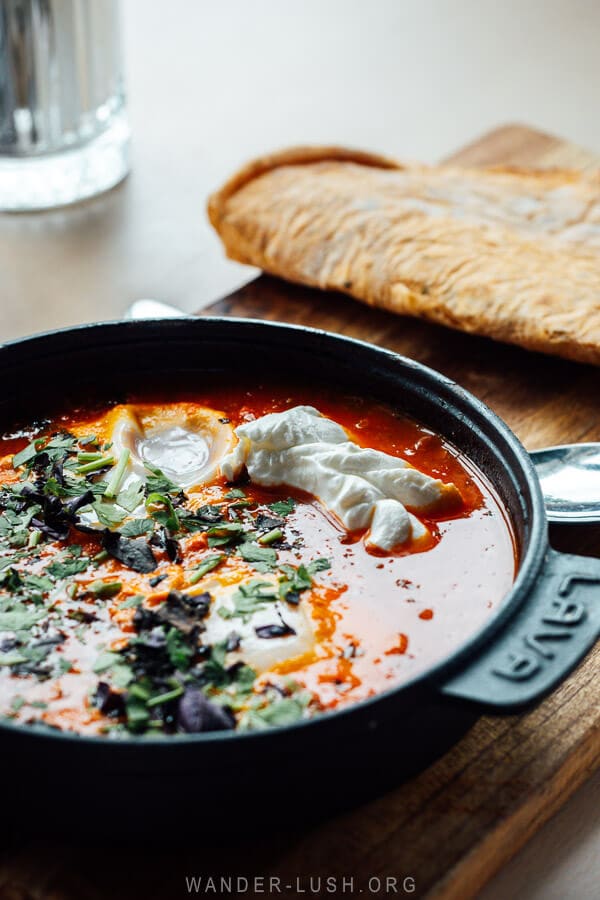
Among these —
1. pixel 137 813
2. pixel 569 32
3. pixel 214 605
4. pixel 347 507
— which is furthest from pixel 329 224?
pixel 569 32

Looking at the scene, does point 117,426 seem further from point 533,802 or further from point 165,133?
point 165,133

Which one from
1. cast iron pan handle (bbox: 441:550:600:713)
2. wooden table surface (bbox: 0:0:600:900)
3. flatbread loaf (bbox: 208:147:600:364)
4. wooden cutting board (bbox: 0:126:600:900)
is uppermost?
cast iron pan handle (bbox: 441:550:600:713)

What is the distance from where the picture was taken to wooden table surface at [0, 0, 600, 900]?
2.02m

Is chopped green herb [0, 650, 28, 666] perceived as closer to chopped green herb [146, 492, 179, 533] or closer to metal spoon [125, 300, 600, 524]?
chopped green herb [146, 492, 179, 533]

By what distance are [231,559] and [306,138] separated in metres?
2.95

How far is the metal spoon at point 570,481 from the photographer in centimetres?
243

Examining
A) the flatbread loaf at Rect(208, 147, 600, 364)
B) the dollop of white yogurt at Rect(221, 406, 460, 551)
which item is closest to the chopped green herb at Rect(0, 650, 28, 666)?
the dollop of white yogurt at Rect(221, 406, 460, 551)

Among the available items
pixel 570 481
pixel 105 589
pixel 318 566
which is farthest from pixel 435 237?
pixel 105 589

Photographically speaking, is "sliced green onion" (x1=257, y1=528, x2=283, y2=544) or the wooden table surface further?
"sliced green onion" (x1=257, y1=528, x2=283, y2=544)

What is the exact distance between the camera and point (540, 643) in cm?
175

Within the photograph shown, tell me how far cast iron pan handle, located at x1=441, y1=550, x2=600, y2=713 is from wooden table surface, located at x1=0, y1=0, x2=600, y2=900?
34cm

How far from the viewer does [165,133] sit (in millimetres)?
4785

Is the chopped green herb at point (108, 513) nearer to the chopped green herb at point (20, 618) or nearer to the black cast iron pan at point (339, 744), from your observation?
the chopped green herb at point (20, 618)

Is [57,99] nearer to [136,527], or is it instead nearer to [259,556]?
[136,527]
